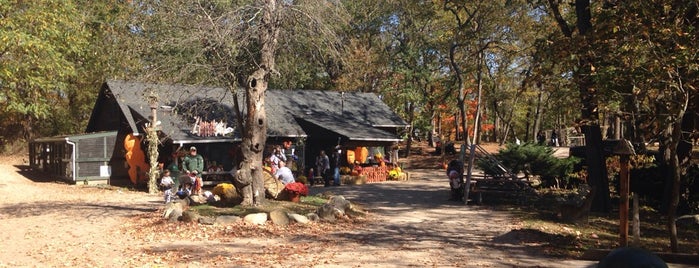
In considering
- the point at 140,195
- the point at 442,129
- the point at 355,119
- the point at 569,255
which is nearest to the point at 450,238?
the point at 569,255

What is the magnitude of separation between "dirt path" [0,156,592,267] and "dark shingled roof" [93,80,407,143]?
21.8 ft

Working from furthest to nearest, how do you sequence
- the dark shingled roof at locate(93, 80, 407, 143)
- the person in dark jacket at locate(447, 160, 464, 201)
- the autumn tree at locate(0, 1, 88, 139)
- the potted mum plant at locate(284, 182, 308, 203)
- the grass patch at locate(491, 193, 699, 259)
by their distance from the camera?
the dark shingled roof at locate(93, 80, 407, 143)
the autumn tree at locate(0, 1, 88, 139)
the person in dark jacket at locate(447, 160, 464, 201)
the potted mum plant at locate(284, 182, 308, 203)
the grass patch at locate(491, 193, 699, 259)

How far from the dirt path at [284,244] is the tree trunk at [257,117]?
2.89 metres

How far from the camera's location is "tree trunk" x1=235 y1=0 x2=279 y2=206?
14.2 metres

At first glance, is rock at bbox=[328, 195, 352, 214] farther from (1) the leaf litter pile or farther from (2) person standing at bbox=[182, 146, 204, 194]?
(2) person standing at bbox=[182, 146, 204, 194]

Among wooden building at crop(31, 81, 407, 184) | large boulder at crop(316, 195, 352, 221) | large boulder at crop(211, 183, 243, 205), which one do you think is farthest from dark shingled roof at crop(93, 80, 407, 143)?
large boulder at crop(316, 195, 352, 221)

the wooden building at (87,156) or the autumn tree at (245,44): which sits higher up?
the autumn tree at (245,44)

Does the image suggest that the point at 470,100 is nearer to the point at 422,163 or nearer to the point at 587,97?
the point at 422,163

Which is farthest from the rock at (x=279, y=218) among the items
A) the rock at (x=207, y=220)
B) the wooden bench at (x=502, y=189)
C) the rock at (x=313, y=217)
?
the wooden bench at (x=502, y=189)

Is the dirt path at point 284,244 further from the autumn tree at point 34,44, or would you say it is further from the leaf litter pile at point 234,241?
the autumn tree at point 34,44

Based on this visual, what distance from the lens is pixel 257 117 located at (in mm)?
14383

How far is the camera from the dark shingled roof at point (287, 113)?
23312mm

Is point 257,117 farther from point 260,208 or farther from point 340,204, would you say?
point 340,204

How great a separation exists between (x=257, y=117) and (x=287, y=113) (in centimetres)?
1432
